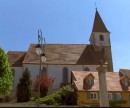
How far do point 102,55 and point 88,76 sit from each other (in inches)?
724

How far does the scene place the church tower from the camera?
67125 millimetres

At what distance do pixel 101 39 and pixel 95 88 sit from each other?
86.8 feet

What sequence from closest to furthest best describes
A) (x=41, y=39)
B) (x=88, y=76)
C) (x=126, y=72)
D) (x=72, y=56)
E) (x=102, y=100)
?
(x=41, y=39) < (x=102, y=100) < (x=88, y=76) < (x=126, y=72) < (x=72, y=56)

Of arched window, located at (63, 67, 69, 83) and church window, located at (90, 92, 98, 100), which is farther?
arched window, located at (63, 67, 69, 83)

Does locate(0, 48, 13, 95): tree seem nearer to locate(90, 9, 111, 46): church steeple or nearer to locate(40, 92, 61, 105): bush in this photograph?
locate(40, 92, 61, 105): bush

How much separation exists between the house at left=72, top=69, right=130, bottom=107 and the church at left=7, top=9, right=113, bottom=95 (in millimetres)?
10729

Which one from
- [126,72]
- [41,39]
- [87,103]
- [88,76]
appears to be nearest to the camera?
[41,39]

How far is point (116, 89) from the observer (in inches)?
1795

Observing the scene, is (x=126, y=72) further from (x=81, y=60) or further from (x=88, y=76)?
(x=88, y=76)

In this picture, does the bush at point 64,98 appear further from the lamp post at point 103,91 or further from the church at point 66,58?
the lamp post at point 103,91

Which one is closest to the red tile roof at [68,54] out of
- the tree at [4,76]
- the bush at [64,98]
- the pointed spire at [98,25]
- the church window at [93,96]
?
the pointed spire at [98,25]

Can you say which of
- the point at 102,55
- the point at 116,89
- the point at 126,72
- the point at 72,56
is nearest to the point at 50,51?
the point at 72,56

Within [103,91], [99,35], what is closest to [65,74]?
[99,35]

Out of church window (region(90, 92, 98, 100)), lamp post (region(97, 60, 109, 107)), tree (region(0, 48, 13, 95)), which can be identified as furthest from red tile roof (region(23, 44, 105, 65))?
lamp post (region(97, 60, 109, 107))
